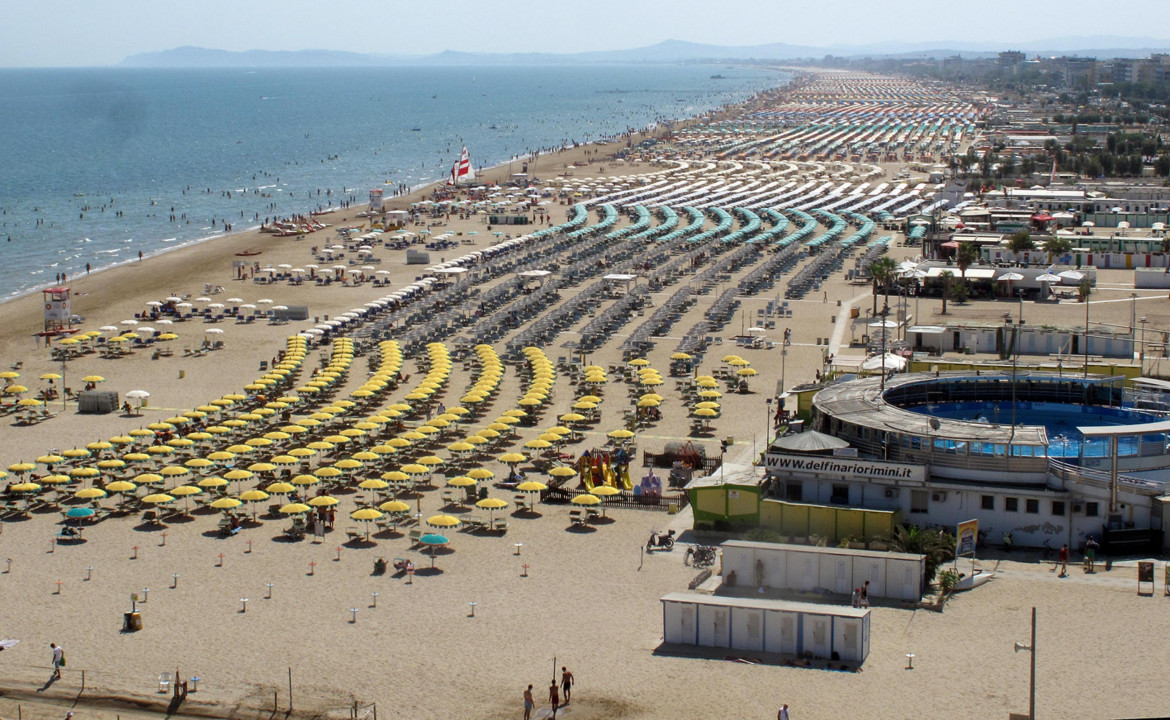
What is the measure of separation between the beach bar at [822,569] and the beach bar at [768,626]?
70.1 inches

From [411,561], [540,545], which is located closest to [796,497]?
[540,545]

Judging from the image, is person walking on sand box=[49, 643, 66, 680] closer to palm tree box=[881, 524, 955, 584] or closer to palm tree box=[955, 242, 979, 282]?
palm tree box=[881, 524, 955, 584]

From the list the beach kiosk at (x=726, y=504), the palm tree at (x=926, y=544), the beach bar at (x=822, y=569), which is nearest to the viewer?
the beach bar at (x=822, y=569)

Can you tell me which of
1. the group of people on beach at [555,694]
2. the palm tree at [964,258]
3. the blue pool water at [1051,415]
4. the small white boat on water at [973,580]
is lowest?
the small white boat on water at [973,580]

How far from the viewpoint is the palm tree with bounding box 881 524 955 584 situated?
25281 mm

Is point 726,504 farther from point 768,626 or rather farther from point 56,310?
point 56,310

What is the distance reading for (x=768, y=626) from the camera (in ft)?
71.7

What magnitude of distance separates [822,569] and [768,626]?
115 inches

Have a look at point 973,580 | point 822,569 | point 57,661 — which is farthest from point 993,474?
point 57,661

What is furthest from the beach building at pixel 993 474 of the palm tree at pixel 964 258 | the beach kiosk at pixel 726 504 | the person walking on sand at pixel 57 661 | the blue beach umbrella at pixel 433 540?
the palm tree at pixel 964 258

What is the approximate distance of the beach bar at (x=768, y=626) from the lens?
21328 mm

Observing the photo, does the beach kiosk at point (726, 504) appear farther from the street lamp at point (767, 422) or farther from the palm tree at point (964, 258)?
the palm tree at point (964, 258)

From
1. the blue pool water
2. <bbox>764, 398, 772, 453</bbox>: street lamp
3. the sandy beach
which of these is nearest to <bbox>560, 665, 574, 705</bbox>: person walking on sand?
the sandy beach

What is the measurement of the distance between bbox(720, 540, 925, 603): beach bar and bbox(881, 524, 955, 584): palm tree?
0.75m
